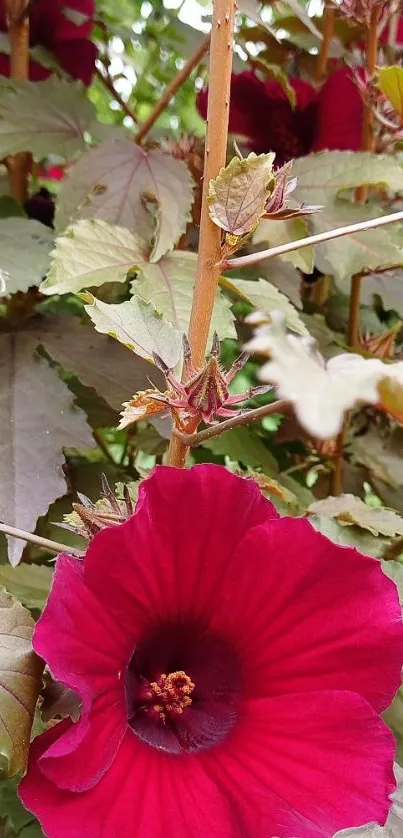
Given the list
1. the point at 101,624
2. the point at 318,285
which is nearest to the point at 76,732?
the point at 101,624

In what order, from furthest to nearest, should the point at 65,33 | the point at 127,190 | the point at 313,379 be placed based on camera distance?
1. the point at 65,33
2. the point at 127,190
3. the point at 313,379

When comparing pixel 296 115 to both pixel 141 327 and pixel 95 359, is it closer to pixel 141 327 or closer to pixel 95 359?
pixel 95 359

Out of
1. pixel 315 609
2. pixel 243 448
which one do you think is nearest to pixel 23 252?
pixel 243 448

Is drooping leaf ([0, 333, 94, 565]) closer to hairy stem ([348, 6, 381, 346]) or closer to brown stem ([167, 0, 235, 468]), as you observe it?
brown stem ([167, 0, 235, 468])

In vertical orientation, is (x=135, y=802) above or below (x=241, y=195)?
below

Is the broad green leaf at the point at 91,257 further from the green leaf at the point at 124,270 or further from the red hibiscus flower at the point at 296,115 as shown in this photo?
the red hibiscus flower at the point at 296,115

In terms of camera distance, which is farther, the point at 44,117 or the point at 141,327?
the point at 44,117

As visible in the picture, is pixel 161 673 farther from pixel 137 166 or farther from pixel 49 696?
pixel 137 166

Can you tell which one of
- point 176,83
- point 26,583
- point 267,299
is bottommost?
point 26,583
